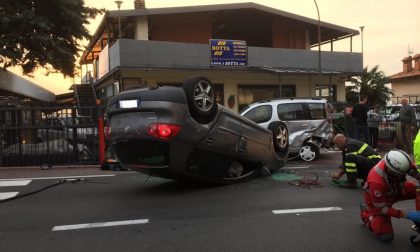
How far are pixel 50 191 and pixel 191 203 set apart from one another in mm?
2819

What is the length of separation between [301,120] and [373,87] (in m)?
35.3

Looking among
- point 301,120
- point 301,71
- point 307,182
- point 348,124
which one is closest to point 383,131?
point 348,124

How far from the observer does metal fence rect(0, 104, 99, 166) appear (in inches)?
485

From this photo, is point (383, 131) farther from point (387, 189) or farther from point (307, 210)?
point (387, 189)

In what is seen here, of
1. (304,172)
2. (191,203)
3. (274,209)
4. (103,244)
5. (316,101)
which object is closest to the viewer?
(103,244)

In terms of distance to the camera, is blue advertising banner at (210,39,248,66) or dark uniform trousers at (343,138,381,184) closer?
dark uniform trousers at (343,138,381,184)

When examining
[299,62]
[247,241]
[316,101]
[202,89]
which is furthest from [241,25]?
[247,241]

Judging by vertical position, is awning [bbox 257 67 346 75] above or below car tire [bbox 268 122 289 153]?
above

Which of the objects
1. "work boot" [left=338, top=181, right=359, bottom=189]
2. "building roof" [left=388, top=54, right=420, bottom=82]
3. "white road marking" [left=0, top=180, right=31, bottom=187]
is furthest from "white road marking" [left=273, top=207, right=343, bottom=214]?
"building roof" [left=388, top=54, right=420, bottom=82]

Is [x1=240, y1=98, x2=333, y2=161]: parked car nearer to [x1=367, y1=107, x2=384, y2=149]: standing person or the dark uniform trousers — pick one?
[x1=367, y1=107, x2=384, y2=149]: standing person

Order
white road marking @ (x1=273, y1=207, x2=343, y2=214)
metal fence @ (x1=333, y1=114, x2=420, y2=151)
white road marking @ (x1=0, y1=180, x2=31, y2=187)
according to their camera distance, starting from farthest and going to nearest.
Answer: metal fence @ (x1=333, y1=114, x2=420, y2=151), white road marking @ (x1=0, y1=180, x2=31, y2=187), white road marking @ (x1=273, y1=207, x2=343, y2=214)

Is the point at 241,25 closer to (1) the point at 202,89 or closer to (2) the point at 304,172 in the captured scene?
(2) the point at 304,172

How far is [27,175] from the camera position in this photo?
1054 cm

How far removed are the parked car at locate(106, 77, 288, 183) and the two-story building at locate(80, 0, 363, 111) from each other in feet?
46.1
